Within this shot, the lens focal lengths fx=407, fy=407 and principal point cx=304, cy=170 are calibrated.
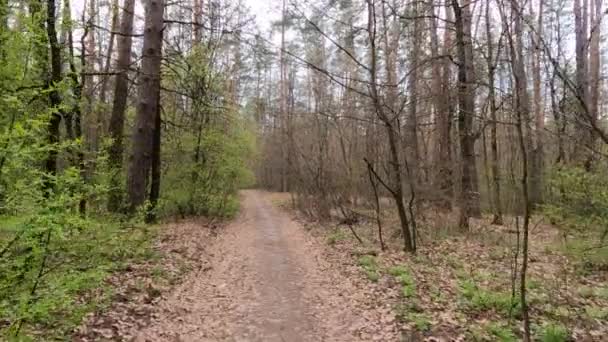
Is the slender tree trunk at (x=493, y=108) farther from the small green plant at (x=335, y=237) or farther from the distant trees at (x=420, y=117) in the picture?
the small green plant at (x=335, y=237)

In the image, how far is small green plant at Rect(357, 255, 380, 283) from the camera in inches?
268

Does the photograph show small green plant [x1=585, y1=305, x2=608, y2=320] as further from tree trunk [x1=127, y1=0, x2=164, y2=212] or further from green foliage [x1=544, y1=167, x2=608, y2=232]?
tree trunk [x1=127, y1=0, x2=164, y2=212]

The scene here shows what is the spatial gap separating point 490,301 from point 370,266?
2.45 meters

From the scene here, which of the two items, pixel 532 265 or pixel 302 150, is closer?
pixel 532 265

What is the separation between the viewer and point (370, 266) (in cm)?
752

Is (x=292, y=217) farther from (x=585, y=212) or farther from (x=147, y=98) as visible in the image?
(x=585, y=212)

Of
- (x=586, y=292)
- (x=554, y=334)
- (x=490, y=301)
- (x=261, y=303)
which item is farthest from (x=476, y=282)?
(x=261, y=303)

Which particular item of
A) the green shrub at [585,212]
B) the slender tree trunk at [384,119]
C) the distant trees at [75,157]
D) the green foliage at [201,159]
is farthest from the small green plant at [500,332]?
the green foliage at [201,159]

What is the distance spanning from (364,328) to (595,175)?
221 inches

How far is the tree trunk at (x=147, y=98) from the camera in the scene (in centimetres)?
826

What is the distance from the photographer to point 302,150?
16047 mm

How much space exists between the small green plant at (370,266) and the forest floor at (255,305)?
0.15 m

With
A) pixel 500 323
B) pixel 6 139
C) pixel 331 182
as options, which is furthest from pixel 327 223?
pixel 6 139

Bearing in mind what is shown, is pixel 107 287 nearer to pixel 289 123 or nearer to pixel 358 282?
pixel 358 282
